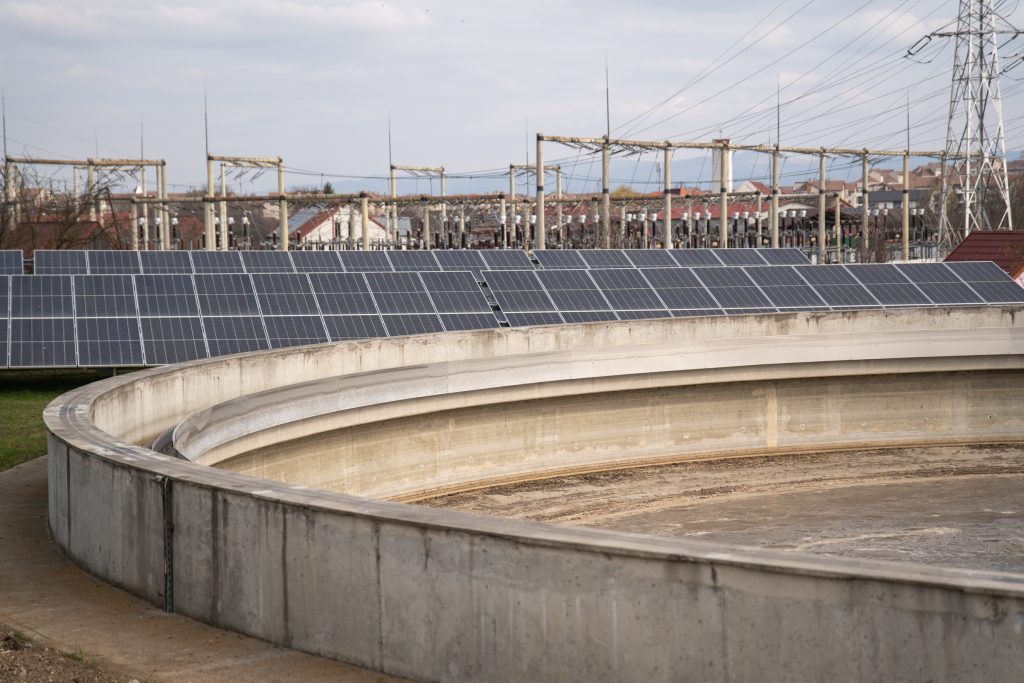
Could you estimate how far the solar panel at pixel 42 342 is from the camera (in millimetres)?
21062

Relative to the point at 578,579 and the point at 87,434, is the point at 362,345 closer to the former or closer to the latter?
the point at 87,434

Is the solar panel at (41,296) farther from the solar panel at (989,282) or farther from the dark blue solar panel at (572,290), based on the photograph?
the solar panel at (989,282)

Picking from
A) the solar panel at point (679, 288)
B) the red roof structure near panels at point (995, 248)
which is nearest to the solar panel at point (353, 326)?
the solar panel at point (679, 288)

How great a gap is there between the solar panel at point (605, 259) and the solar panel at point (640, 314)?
3.22 metres

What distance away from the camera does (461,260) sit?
1207 inches

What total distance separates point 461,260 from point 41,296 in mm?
10741

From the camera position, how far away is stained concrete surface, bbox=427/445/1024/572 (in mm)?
20734

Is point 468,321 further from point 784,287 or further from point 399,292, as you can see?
point 784,287

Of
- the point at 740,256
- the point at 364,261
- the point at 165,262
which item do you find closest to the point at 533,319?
the point at 364,261

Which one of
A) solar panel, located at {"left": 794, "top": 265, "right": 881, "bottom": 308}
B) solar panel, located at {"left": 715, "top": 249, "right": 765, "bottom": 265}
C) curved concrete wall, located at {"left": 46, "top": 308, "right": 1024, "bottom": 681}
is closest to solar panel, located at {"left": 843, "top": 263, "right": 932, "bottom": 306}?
solar panel, located at {"left": 794, "top": 265, "right": 881, "bottom": 308}

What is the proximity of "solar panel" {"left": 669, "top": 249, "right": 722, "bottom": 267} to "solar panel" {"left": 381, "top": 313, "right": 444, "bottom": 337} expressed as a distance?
949cm

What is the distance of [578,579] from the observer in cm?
731

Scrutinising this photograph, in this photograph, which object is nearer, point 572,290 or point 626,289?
point 572,290

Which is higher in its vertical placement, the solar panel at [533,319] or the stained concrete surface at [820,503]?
the solar panel at [533,319]
